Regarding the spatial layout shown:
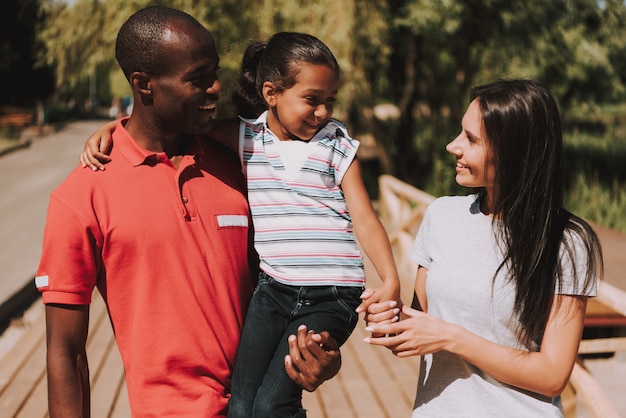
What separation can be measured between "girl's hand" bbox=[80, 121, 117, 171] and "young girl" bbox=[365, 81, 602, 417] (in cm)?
79

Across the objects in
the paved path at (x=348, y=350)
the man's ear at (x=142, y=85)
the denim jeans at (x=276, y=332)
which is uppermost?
the man's ear at (x=142, y=85)

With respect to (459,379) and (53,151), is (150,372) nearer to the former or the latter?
(459,379)

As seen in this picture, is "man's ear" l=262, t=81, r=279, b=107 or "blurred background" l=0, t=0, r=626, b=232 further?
"blurred background" l=0, t=0, r=626, b=232

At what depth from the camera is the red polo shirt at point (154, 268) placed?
1692 millimetres

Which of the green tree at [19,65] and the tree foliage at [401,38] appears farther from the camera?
the green tree at [19,65]

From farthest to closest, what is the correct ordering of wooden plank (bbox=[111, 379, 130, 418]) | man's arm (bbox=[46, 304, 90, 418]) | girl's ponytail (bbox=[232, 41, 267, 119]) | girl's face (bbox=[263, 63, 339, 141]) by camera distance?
wooden plank (bbox=[111, 379, 130, 418]), girl's ponytail (bbox=[232, 41, 267, 119]), girl's face (bbox=[263, 63, 339, 141]), man's arm (bbox=[46, 304, 90, 418])

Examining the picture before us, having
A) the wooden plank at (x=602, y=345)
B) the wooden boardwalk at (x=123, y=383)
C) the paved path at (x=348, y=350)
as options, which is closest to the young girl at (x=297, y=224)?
the wooden plank at (x=602, y=345)

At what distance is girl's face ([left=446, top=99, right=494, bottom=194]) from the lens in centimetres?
186

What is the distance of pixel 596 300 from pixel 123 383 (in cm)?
364

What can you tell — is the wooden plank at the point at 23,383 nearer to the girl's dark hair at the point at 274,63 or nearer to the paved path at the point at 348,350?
the paved path at the point at 348,350

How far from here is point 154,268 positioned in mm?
1752

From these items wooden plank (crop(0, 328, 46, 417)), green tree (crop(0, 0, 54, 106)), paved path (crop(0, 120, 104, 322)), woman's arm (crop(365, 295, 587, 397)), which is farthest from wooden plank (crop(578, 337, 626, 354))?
green tree (crop(0, 0, 54, 106))

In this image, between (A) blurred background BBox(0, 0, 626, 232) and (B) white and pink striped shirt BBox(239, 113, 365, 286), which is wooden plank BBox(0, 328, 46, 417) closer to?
(B) white and pink striped shirt BBox(239, 113, 365, 286)

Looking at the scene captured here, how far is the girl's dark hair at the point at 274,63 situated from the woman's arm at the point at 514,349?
0.81 metres
